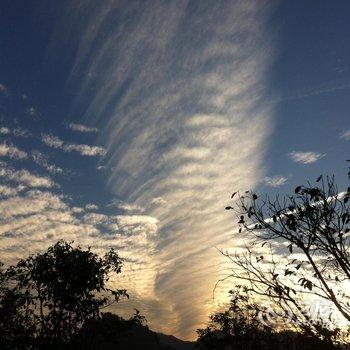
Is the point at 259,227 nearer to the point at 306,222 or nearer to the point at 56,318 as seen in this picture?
the point at 306,222

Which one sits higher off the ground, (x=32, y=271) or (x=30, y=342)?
(x=32, y=271)

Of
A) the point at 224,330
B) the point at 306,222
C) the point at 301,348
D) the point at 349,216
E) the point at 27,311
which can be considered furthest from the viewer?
the point at 224,330

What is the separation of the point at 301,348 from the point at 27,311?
23814mm

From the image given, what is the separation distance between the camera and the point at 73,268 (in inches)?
1315

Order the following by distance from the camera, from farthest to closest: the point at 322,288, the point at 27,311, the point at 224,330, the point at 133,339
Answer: the point at 133,339, the point at 224,330, the point at 27,311, the point at 322,288

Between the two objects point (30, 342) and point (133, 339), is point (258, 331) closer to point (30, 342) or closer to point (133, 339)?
point (30, 342)

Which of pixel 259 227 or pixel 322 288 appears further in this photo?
pixel 259 227

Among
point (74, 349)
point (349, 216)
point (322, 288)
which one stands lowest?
point (322, 288)

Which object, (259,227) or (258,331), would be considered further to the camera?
(258,331)

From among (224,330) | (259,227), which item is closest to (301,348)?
(224,330)

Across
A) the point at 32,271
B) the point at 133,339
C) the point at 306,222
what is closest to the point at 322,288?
the point at 306,222

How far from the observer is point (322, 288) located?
28.8ft

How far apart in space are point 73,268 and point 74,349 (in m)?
6.90

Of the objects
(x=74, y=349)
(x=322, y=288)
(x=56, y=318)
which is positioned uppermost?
(x=56, y=318)
